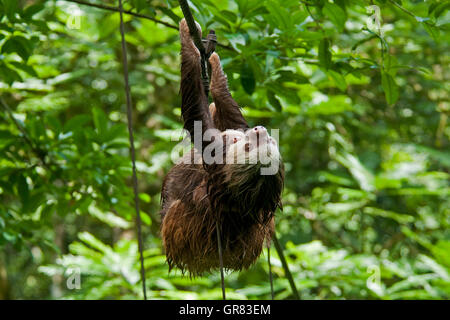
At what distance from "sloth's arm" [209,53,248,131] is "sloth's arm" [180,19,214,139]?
0.16 m

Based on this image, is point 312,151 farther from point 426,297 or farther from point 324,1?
point 324,1

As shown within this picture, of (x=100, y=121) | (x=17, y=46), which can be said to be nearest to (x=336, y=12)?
(x=100, y=121)

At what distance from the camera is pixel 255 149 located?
221cm

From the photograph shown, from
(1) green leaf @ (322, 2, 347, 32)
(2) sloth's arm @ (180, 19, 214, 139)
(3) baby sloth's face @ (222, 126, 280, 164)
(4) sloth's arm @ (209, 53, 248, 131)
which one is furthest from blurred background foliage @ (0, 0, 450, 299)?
(3) baby sloth's face @ (222, 126, 280, 164)

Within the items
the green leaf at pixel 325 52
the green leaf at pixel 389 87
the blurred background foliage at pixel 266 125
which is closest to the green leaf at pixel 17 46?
the blurred background foliage at pixel 266 125

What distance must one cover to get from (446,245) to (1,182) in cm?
389

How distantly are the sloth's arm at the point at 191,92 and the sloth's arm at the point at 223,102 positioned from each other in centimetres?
16

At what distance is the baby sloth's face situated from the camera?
220 centimetres

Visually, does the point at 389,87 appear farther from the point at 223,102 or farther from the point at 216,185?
the point at 216,185

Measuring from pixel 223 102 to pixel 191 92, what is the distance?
0.27 metres

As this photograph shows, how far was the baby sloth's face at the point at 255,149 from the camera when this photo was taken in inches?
86.5

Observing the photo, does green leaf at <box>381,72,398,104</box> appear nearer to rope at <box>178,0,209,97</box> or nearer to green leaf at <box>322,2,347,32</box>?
green leaf at <box>322,2,347,32</box>

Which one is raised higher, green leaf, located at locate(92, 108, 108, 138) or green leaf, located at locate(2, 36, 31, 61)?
green leaf, located at locate(2, 36, 31, 61)
